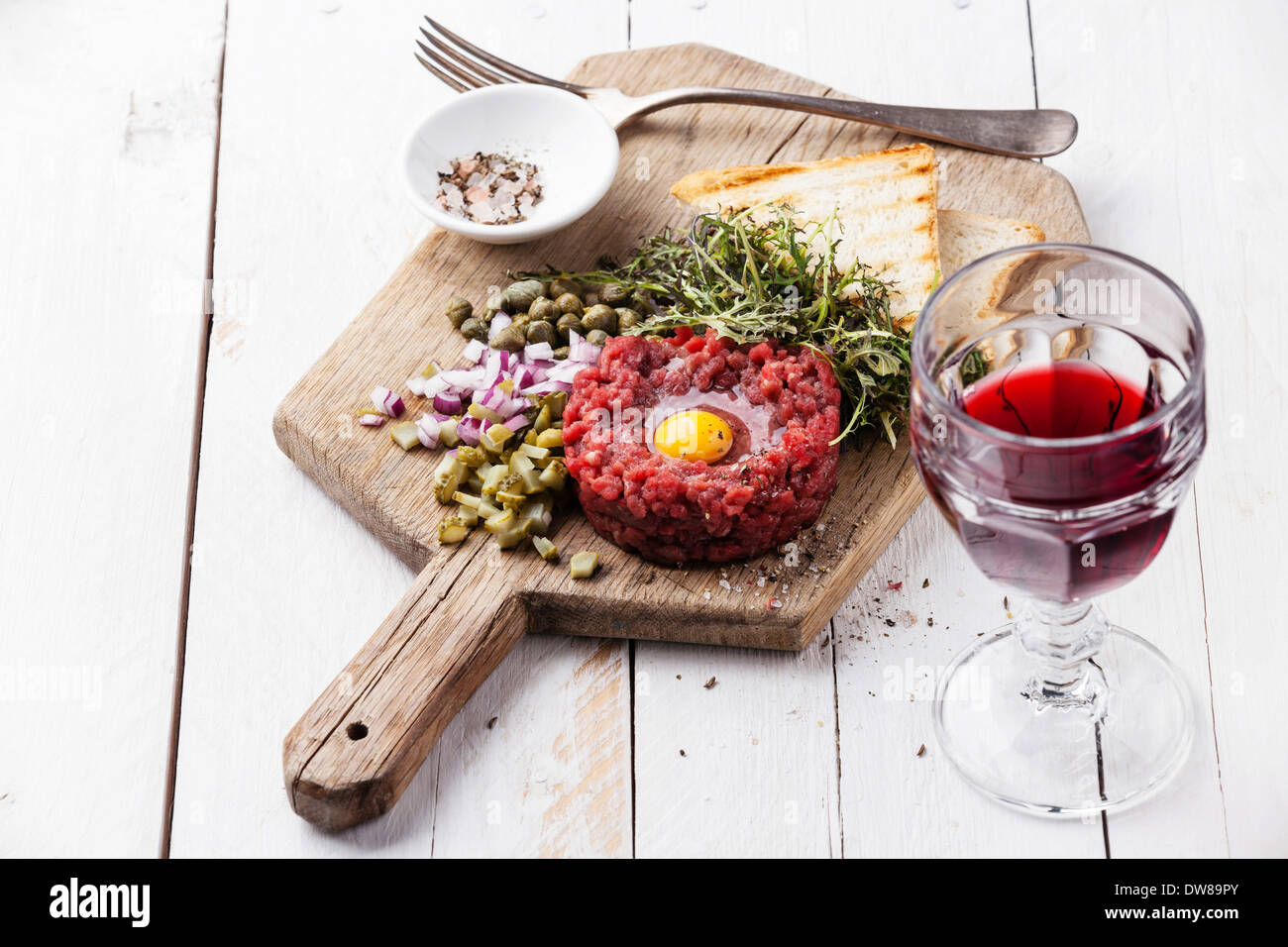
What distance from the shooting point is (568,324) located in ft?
Result: 12.1

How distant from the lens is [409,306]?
3.84 m

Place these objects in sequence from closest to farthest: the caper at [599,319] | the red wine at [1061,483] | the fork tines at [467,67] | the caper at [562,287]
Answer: the red wine at [1061,483] < the caper at [599,319] < the caper at [562,287] < the fork tines at [467,67]

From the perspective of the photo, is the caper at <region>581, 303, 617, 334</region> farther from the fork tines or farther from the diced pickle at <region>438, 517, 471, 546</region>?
the fork tines

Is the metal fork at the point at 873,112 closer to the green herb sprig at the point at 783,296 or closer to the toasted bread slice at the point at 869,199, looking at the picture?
the toasted bread slice at the point at 869,199

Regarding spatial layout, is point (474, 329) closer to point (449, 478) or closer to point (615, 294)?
point (615, 294)

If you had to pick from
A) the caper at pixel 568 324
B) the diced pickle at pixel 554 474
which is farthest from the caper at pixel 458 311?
the diced pickle at pixel 554 474

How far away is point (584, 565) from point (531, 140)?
4.72 ft

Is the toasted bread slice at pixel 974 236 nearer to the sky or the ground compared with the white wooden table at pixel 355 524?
nearer to the sky

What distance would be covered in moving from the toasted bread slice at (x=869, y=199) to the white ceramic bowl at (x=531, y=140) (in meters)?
0.27

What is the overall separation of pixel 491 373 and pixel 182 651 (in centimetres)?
100

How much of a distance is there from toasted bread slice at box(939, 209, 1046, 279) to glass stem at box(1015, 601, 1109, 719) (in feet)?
3.49

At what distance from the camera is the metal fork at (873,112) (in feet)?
13.3

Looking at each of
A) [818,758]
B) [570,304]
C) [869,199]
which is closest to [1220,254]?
[869,199]
